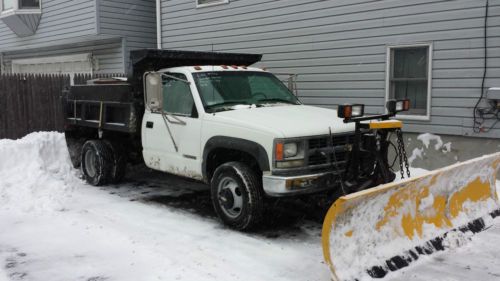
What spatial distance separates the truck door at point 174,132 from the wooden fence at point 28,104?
5.41 m

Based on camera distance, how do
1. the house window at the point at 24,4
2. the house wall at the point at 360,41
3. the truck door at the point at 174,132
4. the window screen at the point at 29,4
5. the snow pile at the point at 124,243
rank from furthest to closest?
the window screen at the point at 29,4 < the house window at the point at 24,4 < the house wall at the point at 360,41 < the truck door at the point at 174,132 < the snow pile at the point at 124,243

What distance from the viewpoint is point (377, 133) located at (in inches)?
220

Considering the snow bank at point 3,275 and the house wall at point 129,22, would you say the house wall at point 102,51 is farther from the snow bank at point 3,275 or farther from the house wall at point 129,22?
the snow bank at point 3,275

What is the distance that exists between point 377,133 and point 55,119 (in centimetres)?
961

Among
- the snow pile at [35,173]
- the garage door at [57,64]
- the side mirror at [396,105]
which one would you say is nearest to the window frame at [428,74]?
the side mirror at [396,105]

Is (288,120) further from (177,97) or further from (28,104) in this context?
(28,104)

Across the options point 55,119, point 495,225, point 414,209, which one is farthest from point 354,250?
point 55,119

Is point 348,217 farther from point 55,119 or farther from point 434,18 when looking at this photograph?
point 55,119

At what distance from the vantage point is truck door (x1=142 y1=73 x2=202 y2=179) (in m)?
6.53

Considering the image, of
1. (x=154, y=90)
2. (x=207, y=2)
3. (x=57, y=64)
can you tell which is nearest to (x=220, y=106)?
(x=154, y=90)

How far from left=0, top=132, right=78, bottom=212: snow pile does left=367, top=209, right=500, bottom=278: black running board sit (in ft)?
14.8

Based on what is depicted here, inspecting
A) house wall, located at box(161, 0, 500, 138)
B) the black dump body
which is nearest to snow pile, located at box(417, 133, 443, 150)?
house wall, located at box(161, 0, 500, 138)

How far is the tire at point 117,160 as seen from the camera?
27.4ft

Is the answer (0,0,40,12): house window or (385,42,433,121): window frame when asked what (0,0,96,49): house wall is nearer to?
(0,0,40,12): house window
